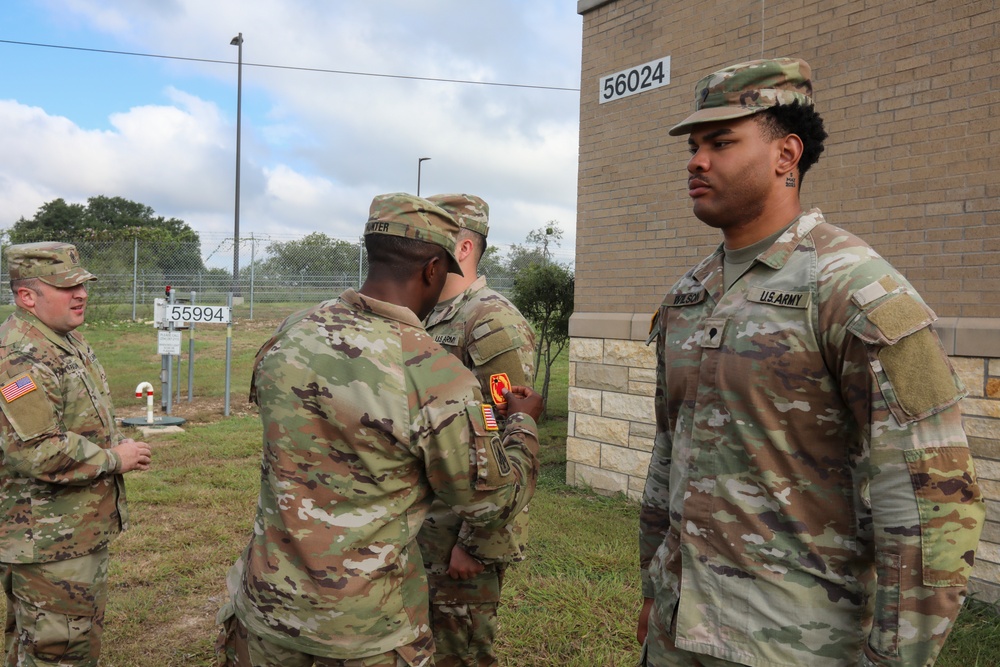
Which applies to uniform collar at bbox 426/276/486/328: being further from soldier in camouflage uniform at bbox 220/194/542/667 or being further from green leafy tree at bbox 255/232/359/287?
green leafy tree at bbox 255/232/359/287

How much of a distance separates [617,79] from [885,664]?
239 inches

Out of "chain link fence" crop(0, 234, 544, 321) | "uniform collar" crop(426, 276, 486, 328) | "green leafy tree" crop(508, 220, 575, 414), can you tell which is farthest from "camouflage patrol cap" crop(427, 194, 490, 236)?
"chain link fence" crop(0, 234, 544, 321)

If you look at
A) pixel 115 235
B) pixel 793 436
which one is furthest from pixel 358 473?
pixel 115 235

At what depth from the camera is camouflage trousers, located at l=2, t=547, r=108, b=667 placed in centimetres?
313

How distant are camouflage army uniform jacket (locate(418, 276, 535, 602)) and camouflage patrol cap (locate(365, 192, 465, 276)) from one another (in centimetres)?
71

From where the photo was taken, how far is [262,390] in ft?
6.52

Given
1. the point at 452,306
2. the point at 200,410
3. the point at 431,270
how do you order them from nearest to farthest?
1. the point at 431,270
2. the point at 452,306
3. the point at 200,410

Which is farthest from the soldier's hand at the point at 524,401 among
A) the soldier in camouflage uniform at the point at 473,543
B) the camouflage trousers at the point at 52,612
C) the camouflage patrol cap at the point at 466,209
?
the camouflage trousers at the point at 52,612

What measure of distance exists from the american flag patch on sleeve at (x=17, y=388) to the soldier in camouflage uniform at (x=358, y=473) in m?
1.66

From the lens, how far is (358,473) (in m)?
1.89

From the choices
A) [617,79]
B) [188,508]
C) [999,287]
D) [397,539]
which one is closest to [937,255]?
[999,287]

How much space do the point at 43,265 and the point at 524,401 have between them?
8.19ft

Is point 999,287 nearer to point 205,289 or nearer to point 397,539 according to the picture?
point 397,539

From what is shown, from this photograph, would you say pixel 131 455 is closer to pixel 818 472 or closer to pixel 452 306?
pixel 452 306
